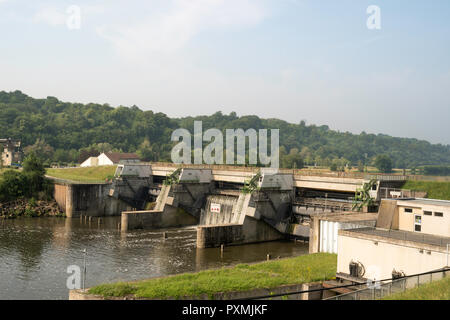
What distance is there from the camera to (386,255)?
2391cm

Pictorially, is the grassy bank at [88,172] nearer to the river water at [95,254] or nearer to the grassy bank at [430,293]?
the river water at [95,254]

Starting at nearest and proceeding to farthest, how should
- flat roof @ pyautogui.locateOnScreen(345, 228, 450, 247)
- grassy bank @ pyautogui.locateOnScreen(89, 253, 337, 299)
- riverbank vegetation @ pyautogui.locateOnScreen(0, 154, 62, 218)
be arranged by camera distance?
grassy bank @ pyautogui.locateOnScreen(89, 253, 337, 299) < flat roof @ pyautogui.locateOnScreen(345, 228, 450, 247) < riverbank vegetation @ pyautogui.locateOnScreen(0, 154, 62, 218)

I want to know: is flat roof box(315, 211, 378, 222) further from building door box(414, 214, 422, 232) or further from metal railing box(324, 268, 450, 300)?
metal railing box(324, 268, 450, 300)

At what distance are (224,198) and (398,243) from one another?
101ft

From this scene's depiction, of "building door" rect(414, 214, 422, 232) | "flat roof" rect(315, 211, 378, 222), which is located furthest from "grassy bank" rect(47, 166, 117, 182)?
"building door" rect(414, 214, 422, 232)

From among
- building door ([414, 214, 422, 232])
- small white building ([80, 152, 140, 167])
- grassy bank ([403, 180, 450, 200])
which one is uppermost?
small white building ([80, 152, 140, 167])

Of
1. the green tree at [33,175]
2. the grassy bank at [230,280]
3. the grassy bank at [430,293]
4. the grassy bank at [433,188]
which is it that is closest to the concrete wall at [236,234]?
the grassy bank at [230,280]

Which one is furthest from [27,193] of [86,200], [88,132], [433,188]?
[88,132]

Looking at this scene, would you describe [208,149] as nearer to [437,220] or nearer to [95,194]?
[95,194]

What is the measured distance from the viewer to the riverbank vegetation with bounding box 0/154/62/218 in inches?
2282

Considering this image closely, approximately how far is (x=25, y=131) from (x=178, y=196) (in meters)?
80.2

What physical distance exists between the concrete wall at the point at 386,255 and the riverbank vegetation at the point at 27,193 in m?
44.5

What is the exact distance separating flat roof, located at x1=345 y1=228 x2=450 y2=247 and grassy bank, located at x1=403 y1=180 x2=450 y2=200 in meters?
15.4
